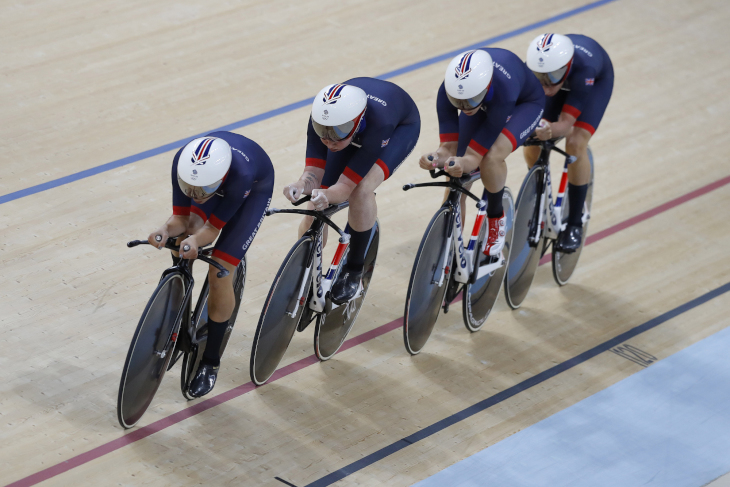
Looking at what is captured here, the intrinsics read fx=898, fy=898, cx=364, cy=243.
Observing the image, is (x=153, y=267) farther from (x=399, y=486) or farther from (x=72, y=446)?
(x=399, y=486)

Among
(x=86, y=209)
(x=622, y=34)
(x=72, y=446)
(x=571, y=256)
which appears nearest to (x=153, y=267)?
(x=86, y=209)

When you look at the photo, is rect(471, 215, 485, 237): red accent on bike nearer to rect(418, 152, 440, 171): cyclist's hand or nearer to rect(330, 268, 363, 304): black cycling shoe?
rect(418, 152, 440, 171): cyclist's hand

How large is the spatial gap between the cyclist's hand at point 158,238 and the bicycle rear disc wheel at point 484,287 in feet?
5.24

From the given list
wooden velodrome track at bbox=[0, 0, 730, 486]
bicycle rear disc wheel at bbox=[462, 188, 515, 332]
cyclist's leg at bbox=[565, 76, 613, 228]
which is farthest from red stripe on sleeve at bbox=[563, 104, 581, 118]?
wooden velodrome track at bbox=[0, 0, 730, 486]

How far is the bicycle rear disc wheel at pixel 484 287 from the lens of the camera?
4.37 metres

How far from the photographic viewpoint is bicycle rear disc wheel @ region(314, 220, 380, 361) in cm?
410

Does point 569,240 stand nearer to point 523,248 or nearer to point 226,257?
point 523,248

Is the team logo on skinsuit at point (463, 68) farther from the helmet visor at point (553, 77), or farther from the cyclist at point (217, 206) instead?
the cyclist at point (217, 206)

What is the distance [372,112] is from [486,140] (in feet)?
1.94

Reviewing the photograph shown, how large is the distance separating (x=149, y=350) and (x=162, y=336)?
3.0 inches

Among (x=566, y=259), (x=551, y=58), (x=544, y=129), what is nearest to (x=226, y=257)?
(x=544, y=129)

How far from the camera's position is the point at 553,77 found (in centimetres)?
437

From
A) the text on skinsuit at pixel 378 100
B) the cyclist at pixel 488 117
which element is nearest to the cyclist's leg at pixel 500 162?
the cyclist at pixel 488 117

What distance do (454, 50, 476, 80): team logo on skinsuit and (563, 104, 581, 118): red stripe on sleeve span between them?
0.83 metres
